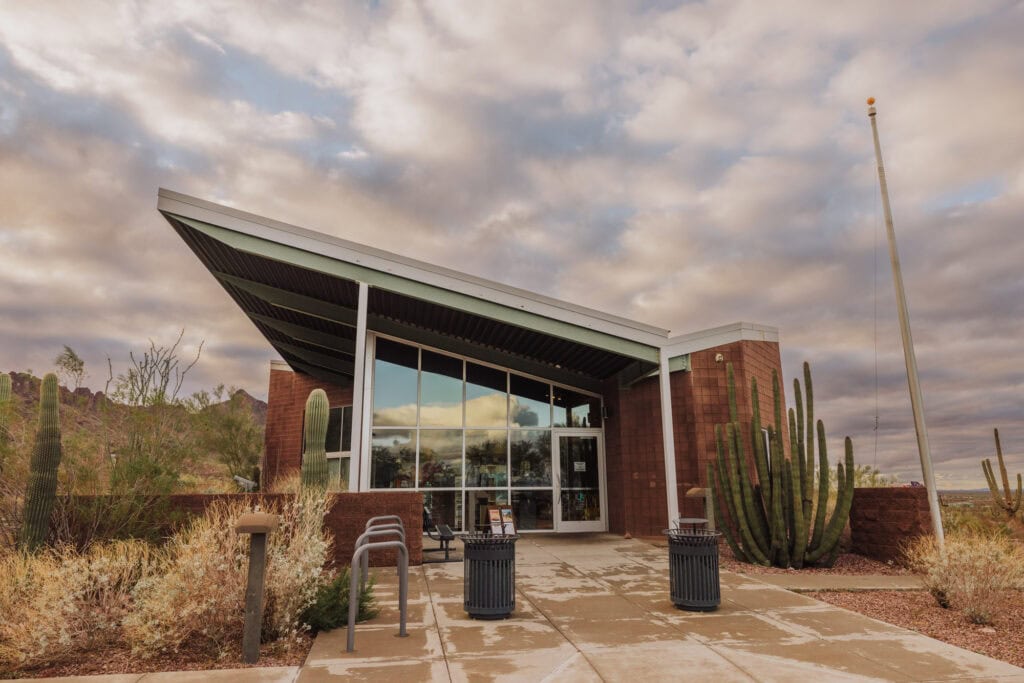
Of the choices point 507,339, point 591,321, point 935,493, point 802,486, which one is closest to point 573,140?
point 591,321

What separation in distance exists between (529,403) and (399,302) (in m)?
4.36

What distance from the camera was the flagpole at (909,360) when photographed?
9.20 meters

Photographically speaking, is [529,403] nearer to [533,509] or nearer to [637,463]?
[533,509]

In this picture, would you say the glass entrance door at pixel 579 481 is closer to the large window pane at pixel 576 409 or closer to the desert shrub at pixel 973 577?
the large window pane at pixel 576 409

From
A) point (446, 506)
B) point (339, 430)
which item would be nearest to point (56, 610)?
point (446, 506)

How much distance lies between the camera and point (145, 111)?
9.83m

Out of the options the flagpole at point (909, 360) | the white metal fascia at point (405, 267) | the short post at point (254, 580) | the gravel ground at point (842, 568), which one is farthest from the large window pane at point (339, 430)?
the flagpole at point (909, 360)

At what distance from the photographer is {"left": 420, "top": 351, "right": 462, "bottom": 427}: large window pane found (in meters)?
14.6

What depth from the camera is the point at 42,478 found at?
7.38m

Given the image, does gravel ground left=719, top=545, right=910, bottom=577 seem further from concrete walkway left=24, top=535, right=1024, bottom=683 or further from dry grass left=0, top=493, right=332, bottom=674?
dry grass left=0, top=493, right=332, bottom=674

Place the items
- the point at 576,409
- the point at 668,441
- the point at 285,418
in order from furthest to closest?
the point at 285,418, the point at 576,409, the point at 668,441

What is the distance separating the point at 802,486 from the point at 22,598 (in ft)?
32.9

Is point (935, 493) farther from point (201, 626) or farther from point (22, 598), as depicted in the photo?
point (22, 598)

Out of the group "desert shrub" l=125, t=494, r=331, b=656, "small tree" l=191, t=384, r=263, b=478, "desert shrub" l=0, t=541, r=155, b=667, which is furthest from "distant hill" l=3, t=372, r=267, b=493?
"small tree" l=191, t=384, r=263, b=478
